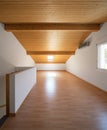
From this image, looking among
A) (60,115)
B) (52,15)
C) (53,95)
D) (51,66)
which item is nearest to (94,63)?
(53,95)

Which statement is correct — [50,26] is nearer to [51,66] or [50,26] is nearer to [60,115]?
[60,115]

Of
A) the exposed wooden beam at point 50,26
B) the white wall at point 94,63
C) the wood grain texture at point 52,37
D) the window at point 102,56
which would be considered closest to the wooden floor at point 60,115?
the white wall at point 94,63

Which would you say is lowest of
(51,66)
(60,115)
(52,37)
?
(60,115)

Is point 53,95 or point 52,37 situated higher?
point 52,37

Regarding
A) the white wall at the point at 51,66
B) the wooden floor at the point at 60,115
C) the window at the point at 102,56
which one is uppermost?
the window at the point at 102,56

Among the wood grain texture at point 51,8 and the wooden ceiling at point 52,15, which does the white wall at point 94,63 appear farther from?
the wood grain texture at point 51,8

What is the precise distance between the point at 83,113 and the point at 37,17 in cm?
271

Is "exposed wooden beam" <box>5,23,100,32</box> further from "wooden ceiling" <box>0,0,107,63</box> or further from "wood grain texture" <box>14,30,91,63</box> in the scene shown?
"wood grain texture" <box>14,30,91,63</box>

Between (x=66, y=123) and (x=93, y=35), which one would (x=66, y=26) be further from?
(x=66, y=123)

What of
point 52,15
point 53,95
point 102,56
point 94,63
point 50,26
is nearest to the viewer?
point 52,15

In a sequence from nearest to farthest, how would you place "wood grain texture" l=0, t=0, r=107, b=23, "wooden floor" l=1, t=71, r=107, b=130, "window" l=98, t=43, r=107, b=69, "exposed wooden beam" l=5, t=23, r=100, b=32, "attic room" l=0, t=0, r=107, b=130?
1. "wooden floor" l=1, t=71, r=107, b=130
2. "attic room" l=0, t=0, r=107, b=130
3. "wood grain texture" l=0, t=0, r=107, b=23
4. "exposed wooden beam" l=5, t=23, r=100, b=32
5. "window" l=98, t=43, r=107, b=69

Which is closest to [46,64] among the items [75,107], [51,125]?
[75,107]

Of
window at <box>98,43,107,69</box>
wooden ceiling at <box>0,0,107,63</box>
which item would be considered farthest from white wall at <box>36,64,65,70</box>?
window at <box>98,43,107,69</box>

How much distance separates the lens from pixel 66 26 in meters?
5.21
